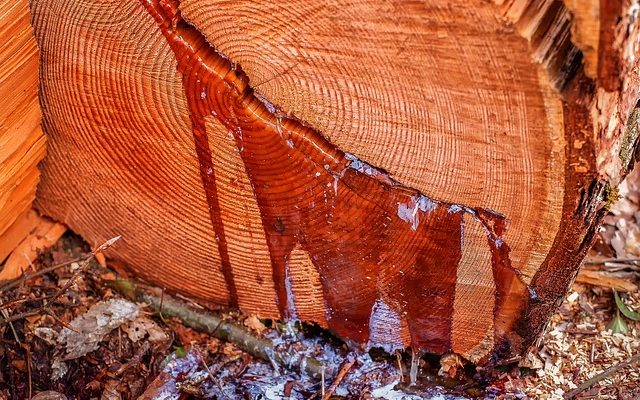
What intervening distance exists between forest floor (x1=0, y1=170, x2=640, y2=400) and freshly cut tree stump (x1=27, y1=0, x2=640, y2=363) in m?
0.09

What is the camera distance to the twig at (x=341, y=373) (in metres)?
2.25

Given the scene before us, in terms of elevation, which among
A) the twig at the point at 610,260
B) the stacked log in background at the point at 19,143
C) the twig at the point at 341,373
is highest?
the stacked log in background at the point at 19,143

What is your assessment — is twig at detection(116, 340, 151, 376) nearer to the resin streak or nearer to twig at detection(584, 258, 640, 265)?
the resin streak

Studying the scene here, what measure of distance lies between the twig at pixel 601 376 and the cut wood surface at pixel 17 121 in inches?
69.3

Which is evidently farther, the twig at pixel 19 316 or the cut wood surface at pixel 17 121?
the twig at pixel 19 316

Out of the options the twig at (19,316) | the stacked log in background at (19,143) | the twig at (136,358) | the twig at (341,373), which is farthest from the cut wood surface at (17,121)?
the twig at (341,373)

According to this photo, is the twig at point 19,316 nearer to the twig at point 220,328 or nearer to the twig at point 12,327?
the twig at point 12,327

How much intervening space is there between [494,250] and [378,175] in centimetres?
37

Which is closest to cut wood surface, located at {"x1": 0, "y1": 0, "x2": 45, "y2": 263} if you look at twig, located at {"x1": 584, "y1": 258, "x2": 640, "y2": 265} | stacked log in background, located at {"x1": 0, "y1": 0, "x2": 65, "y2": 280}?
stacked log in background, located at {"x1": 0, "y1": 0, "x2": 65, "y2": 280}

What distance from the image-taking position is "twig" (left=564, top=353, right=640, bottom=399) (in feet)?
7.37

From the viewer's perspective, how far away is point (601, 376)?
228cm

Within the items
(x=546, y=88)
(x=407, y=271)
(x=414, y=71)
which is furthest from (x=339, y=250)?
(x=546, y=88)

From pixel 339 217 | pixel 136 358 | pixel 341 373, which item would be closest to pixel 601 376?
pixel 341 373

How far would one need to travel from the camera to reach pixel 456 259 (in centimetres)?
200
